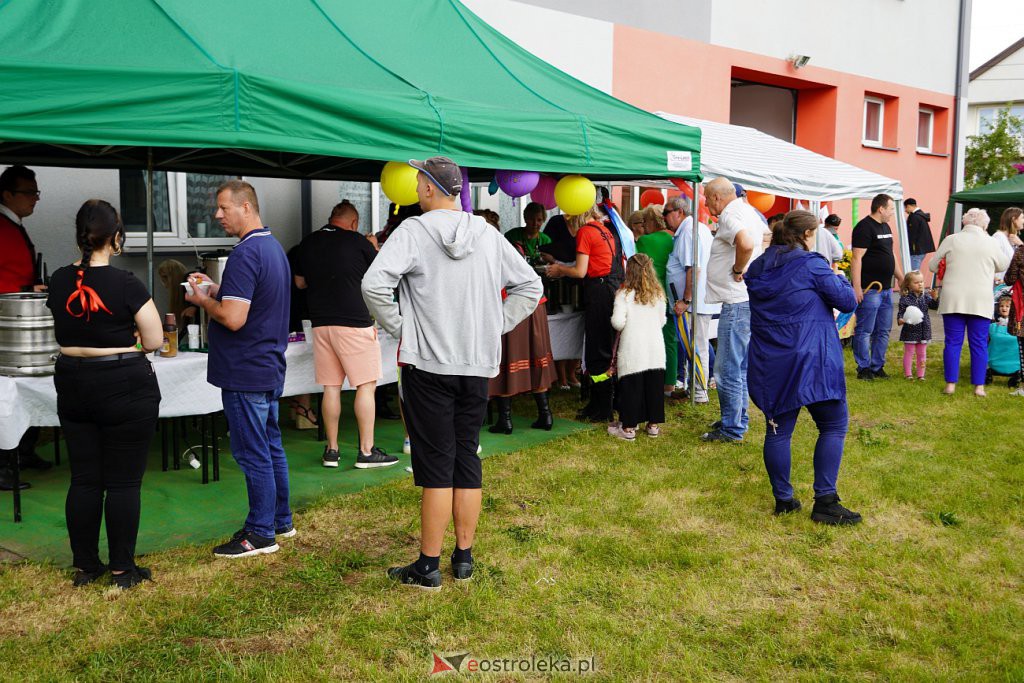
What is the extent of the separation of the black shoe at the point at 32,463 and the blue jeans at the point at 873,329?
7528 millimetres

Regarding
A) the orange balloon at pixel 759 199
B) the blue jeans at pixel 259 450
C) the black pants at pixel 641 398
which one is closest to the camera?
the blue jeans at pixel 259 450

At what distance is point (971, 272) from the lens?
840cm

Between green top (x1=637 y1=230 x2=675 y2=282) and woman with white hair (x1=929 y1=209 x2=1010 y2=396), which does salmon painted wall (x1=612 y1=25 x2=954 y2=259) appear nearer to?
green top (x1=637 y1=230 x2=675 y2=282)

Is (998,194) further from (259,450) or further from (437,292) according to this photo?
(259,450)

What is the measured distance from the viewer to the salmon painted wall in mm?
12484

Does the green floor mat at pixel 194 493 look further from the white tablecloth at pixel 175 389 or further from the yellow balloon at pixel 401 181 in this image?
the yellow balloon at pixel 401 181

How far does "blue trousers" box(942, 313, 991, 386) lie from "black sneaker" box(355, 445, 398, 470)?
5.47m

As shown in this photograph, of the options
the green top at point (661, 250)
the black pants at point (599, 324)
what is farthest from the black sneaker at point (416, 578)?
the green top at point (661, 250)

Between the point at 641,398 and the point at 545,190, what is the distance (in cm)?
190

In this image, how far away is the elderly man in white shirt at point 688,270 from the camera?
25.5 ft

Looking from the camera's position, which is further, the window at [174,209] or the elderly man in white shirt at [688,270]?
the window at [174,209]

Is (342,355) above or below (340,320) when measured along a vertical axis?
below

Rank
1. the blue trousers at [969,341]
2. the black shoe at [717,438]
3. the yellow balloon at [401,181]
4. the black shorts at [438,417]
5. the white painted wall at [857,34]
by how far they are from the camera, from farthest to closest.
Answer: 1. the white painted wall at [857,34]
2. the blue trousers at [969,341]
3. the black shoe at [717,438]
4. the yellow balloon at [401,181]
5. the black shorts at [438,417]

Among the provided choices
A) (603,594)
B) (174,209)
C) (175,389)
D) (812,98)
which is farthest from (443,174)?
(812,98)
